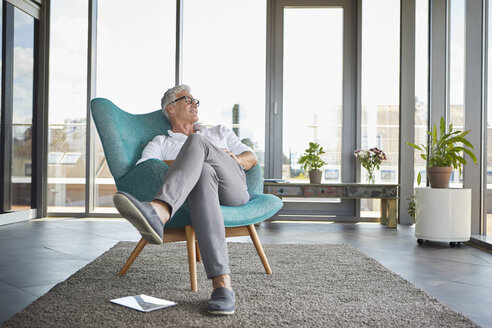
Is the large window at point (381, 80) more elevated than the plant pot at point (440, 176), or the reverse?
the large window at point (381, 80)

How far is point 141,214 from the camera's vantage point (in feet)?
5.03

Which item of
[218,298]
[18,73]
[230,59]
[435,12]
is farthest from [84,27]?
[218,298]

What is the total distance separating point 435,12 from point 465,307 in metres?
3.21

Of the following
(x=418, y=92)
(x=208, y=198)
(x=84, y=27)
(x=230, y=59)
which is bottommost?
(x=208, y=198)

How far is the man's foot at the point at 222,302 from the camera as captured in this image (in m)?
1.56

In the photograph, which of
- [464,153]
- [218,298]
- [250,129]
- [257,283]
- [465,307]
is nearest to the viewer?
[218,298]

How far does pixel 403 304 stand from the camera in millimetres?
1704

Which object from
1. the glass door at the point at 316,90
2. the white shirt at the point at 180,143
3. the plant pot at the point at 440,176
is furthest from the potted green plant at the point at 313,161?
the white shirt at the point at 180,143

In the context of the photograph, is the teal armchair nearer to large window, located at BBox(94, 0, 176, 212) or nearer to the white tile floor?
the white tile floor

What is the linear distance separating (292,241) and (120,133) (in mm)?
1647

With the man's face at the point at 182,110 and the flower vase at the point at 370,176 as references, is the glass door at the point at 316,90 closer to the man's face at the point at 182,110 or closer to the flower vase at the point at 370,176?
the flower vase at the point at 370,176

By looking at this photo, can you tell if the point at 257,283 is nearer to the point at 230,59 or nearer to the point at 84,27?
the point at 230,59

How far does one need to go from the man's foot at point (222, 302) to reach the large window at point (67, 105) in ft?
12.0

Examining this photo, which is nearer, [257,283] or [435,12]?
[257,283]
